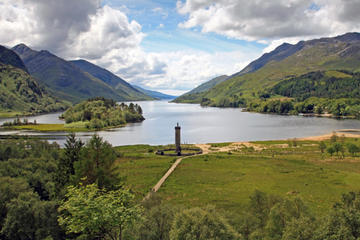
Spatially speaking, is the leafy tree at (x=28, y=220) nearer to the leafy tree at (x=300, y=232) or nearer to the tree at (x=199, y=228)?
the tree at (x=199, y=228)

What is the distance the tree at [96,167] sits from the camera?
3625 centimetres

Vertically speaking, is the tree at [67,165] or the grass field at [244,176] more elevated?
the tree at [67,165]

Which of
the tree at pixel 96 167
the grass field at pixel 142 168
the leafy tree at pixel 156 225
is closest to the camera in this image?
the leafy tree at pixel 156 225

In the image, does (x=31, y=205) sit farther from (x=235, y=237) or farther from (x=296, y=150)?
(x=296, y=150)

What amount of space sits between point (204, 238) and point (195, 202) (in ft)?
86.4

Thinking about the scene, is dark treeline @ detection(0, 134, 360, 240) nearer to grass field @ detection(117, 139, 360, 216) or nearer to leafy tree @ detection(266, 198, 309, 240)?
leafy tree @ detection(266, 198, 309, 240)

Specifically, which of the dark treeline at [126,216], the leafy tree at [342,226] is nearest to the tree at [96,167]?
the dark treeline at [126,216]

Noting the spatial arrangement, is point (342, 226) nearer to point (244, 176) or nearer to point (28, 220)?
point (28, 220)

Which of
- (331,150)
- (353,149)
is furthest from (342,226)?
(353,149)

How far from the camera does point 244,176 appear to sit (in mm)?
70875


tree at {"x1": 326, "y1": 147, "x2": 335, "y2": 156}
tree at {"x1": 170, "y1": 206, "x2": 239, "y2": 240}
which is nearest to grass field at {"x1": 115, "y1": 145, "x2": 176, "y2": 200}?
tree at {"x1": 170, "y1": 206, "x2": 239, "y2": 240}

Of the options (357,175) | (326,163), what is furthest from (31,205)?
(326,163)

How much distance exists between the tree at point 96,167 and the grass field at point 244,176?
17.5 meters

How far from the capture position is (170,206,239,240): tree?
2575cm
